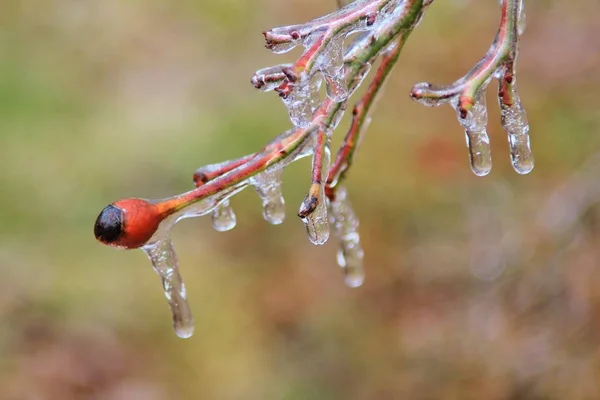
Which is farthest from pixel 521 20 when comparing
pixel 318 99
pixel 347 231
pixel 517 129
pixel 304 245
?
pixel 304 245

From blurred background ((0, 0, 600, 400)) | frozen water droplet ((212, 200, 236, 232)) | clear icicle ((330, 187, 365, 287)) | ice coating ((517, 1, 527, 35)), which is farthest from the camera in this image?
blurred background ((0, 0, 600, 400))

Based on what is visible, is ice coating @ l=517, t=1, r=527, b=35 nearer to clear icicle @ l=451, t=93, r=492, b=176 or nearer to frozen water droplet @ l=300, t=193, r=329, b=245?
clear icicle @ l=451, t=93, r=492, b=176

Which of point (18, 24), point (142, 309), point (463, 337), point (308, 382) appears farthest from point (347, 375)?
point (18, 24)

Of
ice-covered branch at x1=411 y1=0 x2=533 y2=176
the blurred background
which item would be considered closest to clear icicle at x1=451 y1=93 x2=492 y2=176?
ice-covered branch at x1=411 y1=0 x2=533 y2=176

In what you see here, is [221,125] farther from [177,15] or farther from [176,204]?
[176,204]

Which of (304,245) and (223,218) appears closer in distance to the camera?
(223,218)

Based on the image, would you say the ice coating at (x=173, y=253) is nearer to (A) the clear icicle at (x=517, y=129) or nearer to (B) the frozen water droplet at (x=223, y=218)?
(B) the frozen water droplet at (x=223, y=218)

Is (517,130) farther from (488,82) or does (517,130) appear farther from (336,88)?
(336,88)
